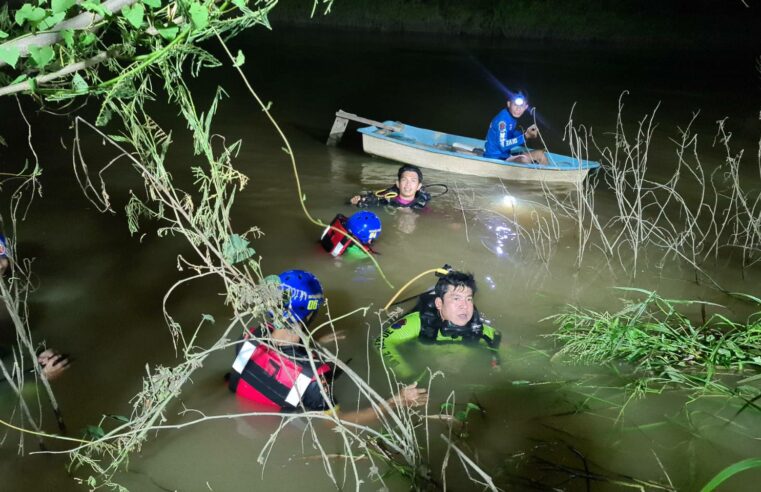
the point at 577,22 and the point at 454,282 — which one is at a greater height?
the point at 577,22

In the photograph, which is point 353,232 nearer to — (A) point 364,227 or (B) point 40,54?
(A) point 364,227

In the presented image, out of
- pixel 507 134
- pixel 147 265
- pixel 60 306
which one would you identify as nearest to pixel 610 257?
pixel 507 134

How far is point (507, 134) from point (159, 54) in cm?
739

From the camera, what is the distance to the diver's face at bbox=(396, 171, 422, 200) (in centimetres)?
721

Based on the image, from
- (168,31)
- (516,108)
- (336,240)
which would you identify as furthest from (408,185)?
(168,31)

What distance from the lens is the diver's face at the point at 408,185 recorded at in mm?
7215

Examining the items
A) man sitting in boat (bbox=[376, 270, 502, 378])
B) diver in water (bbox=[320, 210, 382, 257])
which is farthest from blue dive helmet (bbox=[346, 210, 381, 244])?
man sitting in boat (bbox=[376, 270, 502, 378])

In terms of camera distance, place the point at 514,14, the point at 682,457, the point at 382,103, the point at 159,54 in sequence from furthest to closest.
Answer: the point at 514,14 → the point at 382,103 → the point at 682,457 → the point at 159,54

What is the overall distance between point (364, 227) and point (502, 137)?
3726 millimetres

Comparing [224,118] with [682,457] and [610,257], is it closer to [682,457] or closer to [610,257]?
[610,257]

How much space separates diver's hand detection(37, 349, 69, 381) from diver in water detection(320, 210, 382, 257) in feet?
8.91

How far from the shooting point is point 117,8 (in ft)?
5.73

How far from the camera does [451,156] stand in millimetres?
8812

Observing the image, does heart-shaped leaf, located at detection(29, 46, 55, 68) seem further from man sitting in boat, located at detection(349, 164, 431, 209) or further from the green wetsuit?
man sitting in boat, located at detection(349, 164, 431, 209)
